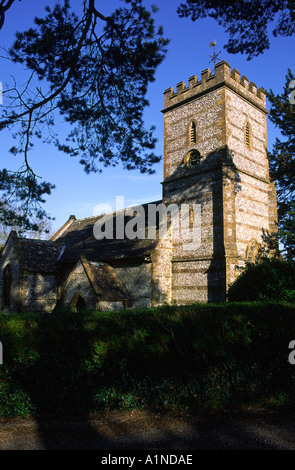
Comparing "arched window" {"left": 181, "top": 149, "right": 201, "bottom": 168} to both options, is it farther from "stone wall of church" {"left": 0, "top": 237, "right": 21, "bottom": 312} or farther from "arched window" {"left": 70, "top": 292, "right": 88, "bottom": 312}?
"stone wall of church" {"left": 0, "top": 237, "right": 21, "bottom": 312}

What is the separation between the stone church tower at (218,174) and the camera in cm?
1571

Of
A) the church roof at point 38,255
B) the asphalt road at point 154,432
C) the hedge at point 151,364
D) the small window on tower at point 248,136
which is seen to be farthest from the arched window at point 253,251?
the church roof at point 38,255

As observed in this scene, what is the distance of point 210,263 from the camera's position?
15773 millimetres

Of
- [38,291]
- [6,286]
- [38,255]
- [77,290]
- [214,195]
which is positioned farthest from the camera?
[38,255]

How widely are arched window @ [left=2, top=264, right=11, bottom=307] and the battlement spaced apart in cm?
1426

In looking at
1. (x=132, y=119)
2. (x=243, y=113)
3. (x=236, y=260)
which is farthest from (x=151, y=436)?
(x=243, y=113)

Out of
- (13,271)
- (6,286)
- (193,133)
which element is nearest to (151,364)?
(193,133)

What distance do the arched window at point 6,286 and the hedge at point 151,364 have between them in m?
14.9

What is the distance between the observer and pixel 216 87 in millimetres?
17250

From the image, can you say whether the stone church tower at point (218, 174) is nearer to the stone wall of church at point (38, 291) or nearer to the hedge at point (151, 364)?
the stone wall of church at point (38, 291)

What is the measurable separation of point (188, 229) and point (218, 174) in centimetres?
329

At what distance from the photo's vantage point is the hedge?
6168 mm

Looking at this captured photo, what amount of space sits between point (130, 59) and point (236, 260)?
1021cm

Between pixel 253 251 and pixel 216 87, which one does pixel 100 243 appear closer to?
pixel 253 251
